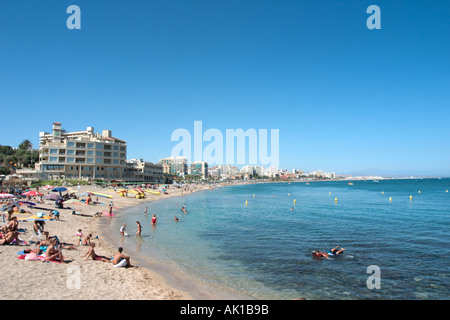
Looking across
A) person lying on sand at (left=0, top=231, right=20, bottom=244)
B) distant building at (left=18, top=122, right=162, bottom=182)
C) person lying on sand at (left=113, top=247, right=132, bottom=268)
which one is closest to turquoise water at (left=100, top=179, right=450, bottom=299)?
person lying on sand at (left=113, top=247, right=132, bottom=268)

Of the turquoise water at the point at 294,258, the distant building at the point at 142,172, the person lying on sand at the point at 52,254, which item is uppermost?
the distant building at the point at 142,172

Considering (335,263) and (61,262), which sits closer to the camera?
(61,262)

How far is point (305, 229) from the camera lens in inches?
1026

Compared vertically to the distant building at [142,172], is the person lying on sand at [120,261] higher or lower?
lower

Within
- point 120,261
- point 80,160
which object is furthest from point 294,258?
point 80,160

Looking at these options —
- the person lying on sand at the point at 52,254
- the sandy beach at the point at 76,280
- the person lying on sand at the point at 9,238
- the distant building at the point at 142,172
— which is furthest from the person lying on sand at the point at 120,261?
the distant building at the point at 142,172

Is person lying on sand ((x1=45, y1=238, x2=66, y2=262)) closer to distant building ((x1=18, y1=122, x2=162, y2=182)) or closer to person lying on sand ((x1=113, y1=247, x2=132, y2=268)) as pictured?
person lying on sand ((x1=113, y1=247, x2=132, y2=268))

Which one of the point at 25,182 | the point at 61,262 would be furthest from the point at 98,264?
the point at 25,182

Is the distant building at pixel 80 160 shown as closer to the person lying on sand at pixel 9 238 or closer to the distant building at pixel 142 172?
the distant building at pixel 142 172

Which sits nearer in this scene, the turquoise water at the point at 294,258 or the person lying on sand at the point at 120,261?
the turquoise water at the point at 294,258

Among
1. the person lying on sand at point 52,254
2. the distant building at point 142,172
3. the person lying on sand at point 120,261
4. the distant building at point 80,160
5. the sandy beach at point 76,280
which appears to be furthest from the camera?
the distant building at point 142,172
